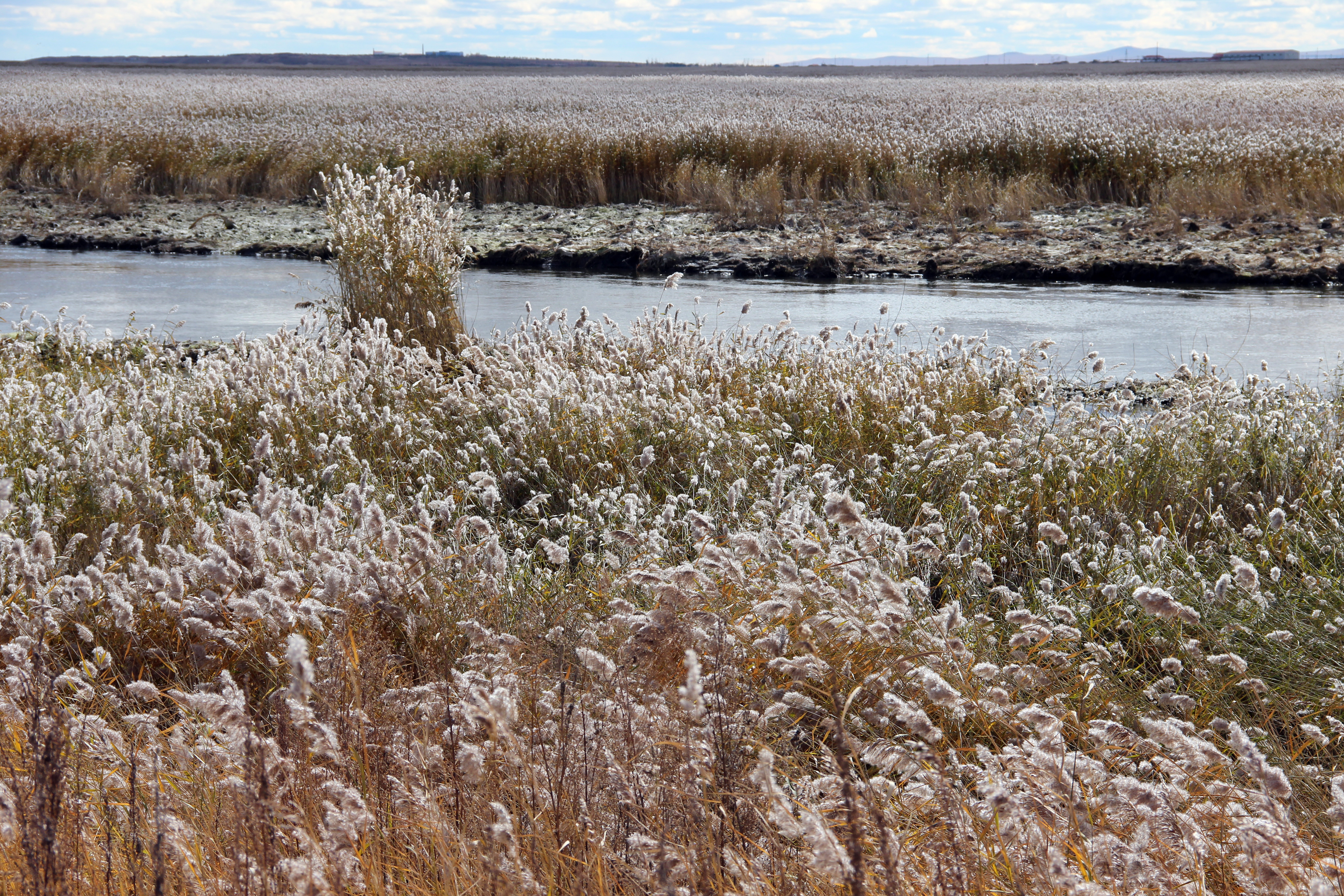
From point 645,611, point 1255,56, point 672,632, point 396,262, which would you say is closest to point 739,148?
→ point 396,262

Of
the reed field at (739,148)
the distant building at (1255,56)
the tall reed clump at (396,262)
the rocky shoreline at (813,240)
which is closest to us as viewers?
the tall reed clump at (396,262)

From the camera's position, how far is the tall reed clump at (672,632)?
215cm

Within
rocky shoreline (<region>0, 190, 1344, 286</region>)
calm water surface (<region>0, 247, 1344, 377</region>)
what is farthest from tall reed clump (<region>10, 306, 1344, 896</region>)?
rocky shoreline (<region>0, 190, 1344, 286</region>)

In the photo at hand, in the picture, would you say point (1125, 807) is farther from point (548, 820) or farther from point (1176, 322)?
point (1176, 322)

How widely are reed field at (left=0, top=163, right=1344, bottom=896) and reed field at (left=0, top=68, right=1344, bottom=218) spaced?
23.1 ft

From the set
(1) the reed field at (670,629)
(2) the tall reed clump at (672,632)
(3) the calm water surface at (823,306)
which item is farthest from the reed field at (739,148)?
(2) the tall reed clump at (672,632)

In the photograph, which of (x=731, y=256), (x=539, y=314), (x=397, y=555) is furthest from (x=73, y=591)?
(x=731, y=256)

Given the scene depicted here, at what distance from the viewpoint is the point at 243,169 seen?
21547 millimetres

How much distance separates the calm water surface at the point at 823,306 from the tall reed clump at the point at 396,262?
3.03 feet

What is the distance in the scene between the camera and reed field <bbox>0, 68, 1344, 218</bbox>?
1691 cm

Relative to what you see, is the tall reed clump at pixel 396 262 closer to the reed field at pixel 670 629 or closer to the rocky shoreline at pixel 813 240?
the reed field at pixel 670 629

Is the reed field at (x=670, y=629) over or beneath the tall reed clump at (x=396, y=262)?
beneath

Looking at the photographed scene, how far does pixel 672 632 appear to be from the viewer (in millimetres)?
2859

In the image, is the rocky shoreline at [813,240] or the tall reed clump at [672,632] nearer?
the tall reed clump at [672,632]
